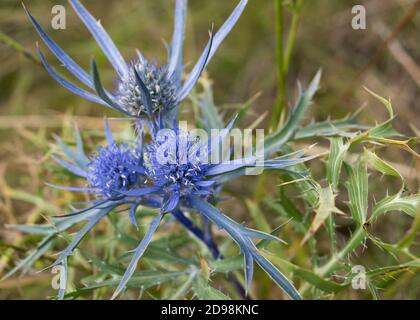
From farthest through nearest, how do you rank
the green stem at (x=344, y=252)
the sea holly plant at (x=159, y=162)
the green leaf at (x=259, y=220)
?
the green leaf at (x=259, y=220) → the green stem at (x=344, y=252) → the sea holly plant at (x=159, y=162)

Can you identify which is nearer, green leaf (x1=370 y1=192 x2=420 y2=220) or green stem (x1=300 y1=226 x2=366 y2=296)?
green leaf (x1=370 y1=192 x2=420 y2=220)

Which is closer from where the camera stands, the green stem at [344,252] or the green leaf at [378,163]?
the green leaf at [378,163]

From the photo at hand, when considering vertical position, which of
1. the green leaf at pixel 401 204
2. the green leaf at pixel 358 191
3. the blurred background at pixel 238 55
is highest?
the blurred background at pixel 238 55

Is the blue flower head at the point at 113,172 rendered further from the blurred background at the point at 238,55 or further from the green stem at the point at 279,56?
the blurred background at the point at 238,55

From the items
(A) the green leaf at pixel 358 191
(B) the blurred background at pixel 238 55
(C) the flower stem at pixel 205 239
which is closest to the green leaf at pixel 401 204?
(A) the green leaf at pixel 358 191

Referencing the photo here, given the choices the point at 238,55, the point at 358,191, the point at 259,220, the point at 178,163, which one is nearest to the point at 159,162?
the point at 178,163

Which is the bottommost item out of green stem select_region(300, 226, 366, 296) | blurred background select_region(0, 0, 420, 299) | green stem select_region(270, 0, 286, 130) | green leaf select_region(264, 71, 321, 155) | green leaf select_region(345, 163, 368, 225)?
green stem select_region(300, 226, 366, 296)

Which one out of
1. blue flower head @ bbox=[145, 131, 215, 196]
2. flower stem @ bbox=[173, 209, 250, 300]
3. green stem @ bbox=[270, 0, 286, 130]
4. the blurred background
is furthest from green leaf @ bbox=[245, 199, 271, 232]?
the blurred background

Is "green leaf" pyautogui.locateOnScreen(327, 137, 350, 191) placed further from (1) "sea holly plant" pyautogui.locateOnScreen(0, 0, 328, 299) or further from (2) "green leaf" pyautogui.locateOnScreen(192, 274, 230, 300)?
(2) "green leaf" pyautogui.locateOnScreen(192, 274, 230, 300)
